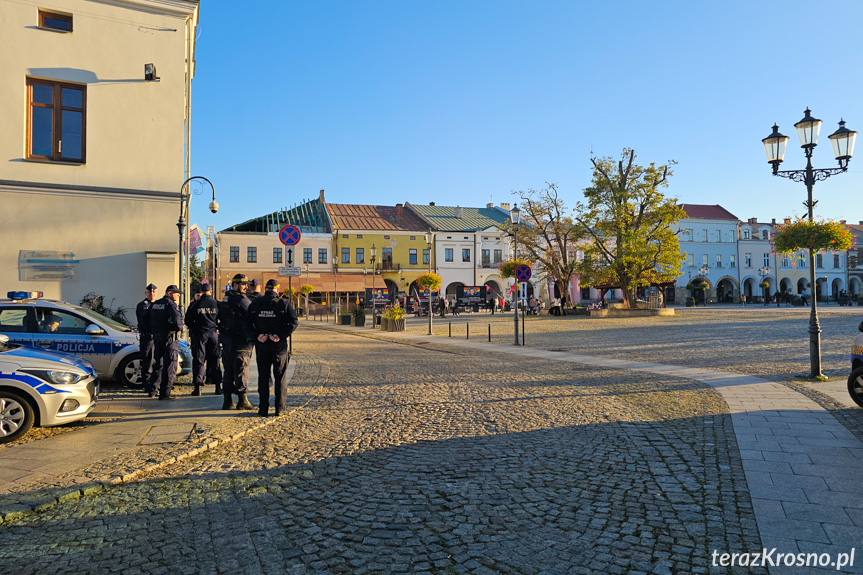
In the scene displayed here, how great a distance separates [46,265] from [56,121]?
3.26 metres

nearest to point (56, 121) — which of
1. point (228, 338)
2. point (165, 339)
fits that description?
point (165, 339)

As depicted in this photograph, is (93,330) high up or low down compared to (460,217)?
down

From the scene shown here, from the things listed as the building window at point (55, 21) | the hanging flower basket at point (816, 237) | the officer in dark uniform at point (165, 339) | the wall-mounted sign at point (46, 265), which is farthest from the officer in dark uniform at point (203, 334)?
the hanging flower basket at point (816, 237)

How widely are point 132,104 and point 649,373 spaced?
13.0 meters

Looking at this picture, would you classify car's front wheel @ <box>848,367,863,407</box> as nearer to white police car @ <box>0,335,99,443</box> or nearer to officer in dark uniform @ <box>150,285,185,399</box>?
officer in dark uniform @ <box>150,285,185,399</box>

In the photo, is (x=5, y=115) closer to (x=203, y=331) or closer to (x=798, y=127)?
(x=203, y=331)

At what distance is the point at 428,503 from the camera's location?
167 inches

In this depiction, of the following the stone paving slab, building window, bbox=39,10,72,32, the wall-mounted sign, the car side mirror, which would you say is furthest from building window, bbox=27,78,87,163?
the stone paving slab

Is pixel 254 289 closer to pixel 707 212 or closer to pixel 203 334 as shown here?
pixel 203 334

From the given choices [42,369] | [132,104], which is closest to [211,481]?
[42,369]

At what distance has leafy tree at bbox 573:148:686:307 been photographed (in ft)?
124

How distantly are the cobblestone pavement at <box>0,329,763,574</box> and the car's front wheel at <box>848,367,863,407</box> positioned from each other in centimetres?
200

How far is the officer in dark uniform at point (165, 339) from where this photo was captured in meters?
8.51

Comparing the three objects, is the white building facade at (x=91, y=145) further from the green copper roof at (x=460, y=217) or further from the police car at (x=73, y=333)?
the green copper roof at (x=460, y=217)
